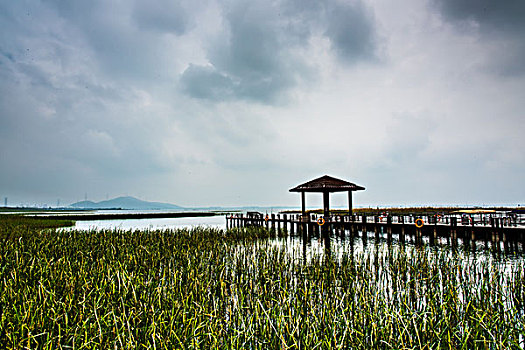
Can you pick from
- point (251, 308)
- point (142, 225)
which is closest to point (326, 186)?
point (251, 308)

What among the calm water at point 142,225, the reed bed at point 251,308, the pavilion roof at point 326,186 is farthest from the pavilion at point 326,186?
the reed bed at point 251,308

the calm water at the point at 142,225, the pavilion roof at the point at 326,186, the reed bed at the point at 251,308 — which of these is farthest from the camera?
the calm water at the point at 142,225

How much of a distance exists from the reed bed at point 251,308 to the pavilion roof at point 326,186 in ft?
35.7

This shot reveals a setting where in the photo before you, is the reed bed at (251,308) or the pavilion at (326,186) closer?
the reed bed at (251,308)

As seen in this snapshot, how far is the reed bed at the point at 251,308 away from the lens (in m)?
3.81

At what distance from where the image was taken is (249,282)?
7.43 m

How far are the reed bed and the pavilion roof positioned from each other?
35.7 ft

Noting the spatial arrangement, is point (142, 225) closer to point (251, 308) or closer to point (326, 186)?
point (326, 186)

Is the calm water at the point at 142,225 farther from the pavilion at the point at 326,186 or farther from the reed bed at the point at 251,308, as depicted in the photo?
the reed bed at the point at 251,308

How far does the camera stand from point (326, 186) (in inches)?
789

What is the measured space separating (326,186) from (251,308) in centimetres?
1511

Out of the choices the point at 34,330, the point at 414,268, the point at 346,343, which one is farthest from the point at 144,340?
the point at 414,268

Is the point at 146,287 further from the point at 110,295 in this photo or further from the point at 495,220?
the point at 495,220

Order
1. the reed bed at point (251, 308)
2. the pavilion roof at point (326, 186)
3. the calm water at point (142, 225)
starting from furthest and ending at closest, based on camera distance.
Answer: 1. the calm water at point (142, 225)
2. the pavilion roof at point (326, 186)
3. the reed bed at point (251, 308)
